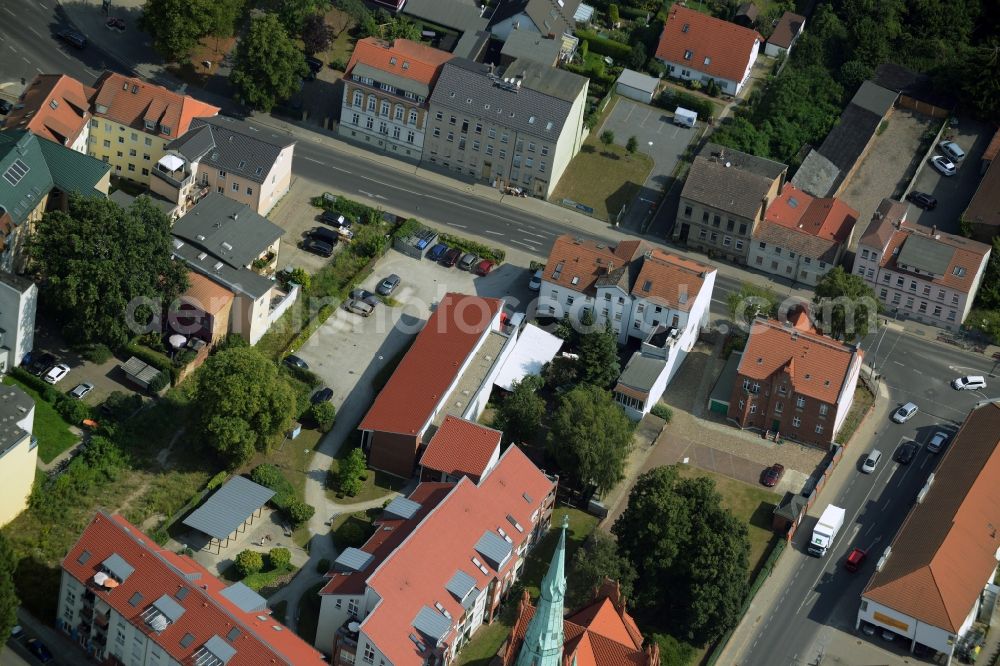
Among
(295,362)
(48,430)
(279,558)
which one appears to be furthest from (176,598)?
(295,362)

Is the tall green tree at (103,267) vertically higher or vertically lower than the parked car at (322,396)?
higher

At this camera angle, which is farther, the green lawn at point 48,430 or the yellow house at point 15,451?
the green lawn at point 48,430

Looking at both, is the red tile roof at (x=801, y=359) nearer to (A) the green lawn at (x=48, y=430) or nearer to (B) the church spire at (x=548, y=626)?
(B) the church spire at (x=548, y=626)

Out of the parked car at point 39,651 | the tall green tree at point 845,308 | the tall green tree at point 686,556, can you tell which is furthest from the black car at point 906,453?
the parked car at point 39,651

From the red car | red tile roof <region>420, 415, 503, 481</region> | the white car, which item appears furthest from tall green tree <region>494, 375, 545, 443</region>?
the white car

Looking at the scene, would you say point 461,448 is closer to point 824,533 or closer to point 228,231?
point 824,533

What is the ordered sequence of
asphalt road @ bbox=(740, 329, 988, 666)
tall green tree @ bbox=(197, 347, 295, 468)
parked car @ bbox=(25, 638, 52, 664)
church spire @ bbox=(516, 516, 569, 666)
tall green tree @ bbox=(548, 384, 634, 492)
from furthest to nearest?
tall green tree @ bbox=(548, 384, 634, 492) < tall green tree @ bbox=(197, 347, 295, 468) < asphalt road @ bbox=(740, 329, 988, 666) < parked car @ bbox=(25, 638, 52, 664) < church spire @ bbox=(516, 516, 569, 666)

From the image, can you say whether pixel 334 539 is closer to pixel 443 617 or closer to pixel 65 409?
pixel 443 617

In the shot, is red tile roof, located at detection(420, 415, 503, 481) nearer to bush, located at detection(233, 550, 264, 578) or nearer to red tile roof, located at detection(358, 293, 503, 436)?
red tile roof, located at detection(358, 293, 503, 436)
